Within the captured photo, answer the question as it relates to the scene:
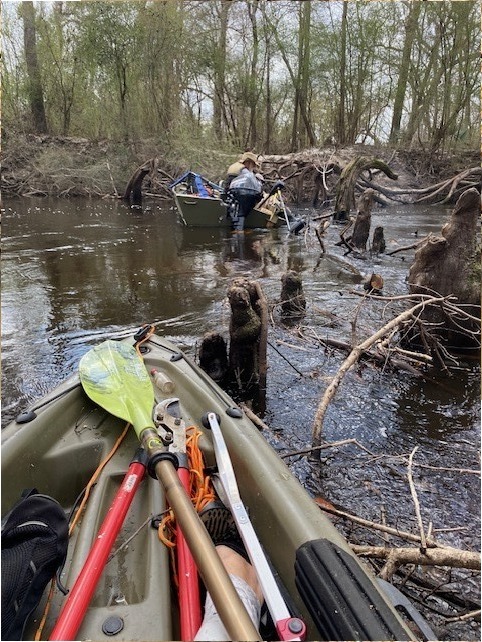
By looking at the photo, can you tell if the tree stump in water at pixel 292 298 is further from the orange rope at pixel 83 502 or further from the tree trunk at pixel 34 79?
the tree trunk at pixel 34 79

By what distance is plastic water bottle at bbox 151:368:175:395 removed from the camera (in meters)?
2.52

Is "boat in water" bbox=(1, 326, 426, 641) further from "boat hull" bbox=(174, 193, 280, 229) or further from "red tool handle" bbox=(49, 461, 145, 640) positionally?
"boat hull" bbox=(174, 193, 280, 229)

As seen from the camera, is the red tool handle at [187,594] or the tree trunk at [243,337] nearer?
the red tool handle at [187,594]

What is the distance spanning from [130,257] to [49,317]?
2821 mm

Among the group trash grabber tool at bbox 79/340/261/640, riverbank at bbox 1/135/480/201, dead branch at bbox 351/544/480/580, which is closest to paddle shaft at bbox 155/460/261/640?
trash grabber tool at bbox 79/340/261/640

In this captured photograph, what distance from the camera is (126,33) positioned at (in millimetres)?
13555

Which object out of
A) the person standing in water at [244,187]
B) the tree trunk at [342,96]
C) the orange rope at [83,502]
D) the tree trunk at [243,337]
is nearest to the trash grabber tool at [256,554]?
the orange rope at [83,502]

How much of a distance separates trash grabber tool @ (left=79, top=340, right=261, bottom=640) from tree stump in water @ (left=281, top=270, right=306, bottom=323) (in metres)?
2.30

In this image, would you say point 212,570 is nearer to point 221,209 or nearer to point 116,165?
point 221,209

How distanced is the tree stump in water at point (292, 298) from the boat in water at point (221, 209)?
4.54 meters

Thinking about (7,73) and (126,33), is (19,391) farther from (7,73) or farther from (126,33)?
(126,33)

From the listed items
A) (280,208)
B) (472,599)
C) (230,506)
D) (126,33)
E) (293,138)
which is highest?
(126,33)

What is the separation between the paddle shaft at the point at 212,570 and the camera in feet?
3.15

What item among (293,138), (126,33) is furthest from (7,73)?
(293,138)
